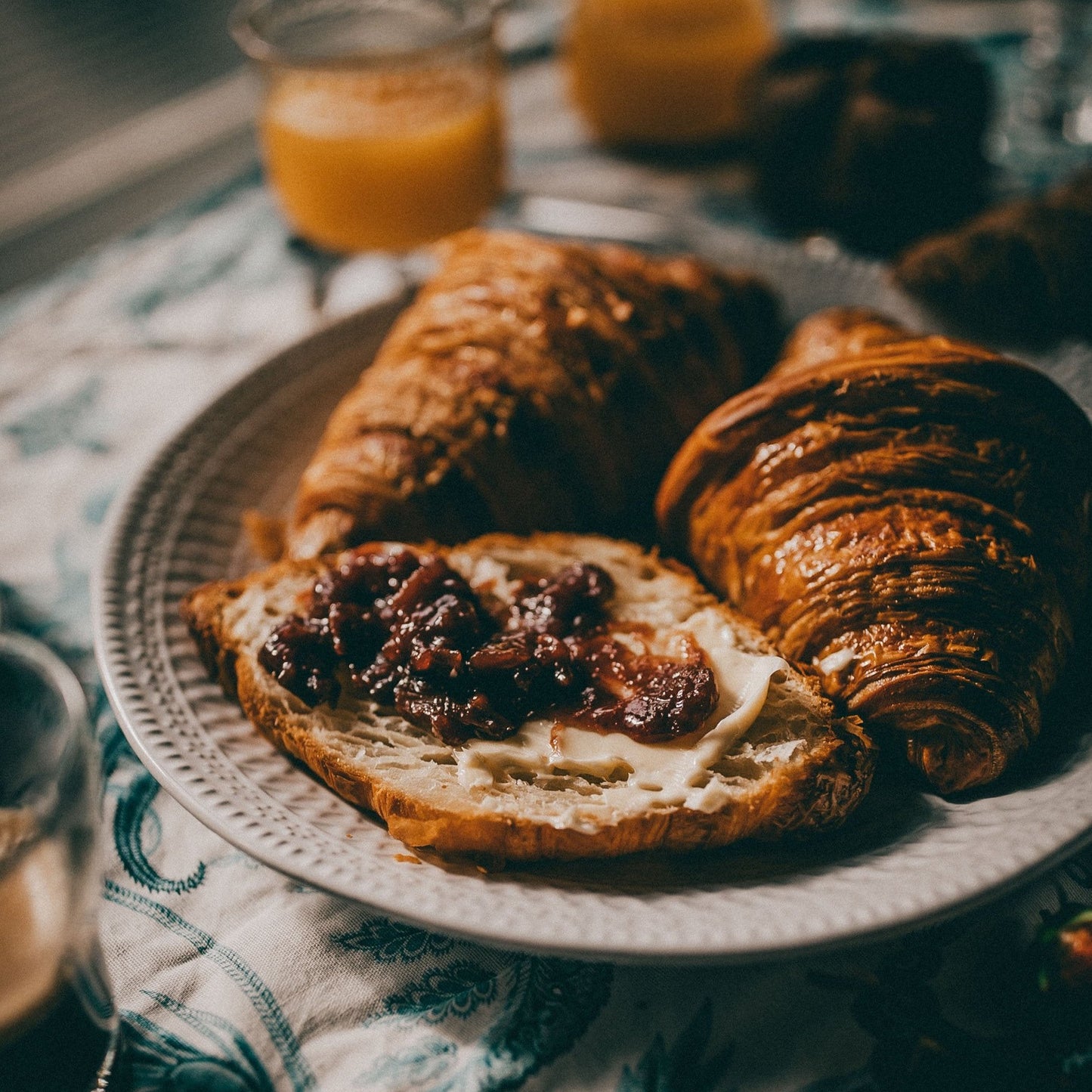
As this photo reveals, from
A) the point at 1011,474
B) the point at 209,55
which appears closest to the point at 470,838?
the point at 1011,474

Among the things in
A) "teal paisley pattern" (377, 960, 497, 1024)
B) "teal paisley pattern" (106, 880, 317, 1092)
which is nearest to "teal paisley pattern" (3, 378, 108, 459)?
"teal paisley pattern" (106, 880, 317, 1092)

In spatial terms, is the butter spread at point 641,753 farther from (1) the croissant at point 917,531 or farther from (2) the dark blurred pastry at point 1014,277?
(2) the dark blurred pastry at point 1014,277

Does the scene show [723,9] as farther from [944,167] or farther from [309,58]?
[309,58]

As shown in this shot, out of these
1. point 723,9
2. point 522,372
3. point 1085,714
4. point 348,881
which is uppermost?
point 723,9

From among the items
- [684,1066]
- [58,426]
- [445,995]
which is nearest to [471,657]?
[445,995]

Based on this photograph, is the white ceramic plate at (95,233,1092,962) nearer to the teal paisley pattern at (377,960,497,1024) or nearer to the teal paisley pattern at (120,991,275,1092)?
the teal paisley pattern at (377,960,497,1024)

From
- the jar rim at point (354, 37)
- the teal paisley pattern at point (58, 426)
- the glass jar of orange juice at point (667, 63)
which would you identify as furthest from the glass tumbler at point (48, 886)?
the glass jar of orange juice at point (667, 63)

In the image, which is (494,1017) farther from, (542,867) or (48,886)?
(48,886)
